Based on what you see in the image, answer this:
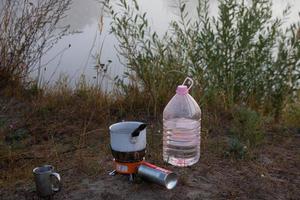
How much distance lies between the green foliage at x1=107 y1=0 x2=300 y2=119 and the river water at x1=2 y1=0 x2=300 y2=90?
402 mm

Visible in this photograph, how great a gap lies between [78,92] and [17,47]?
3.09 feet

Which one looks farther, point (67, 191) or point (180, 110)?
point (180, 110)

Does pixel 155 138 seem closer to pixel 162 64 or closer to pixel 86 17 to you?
pixel 162 64

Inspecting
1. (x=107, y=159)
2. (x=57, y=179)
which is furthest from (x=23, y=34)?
(x=57, y=179)

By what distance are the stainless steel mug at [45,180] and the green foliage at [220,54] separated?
142cm

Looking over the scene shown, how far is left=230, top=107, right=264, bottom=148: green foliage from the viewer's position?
3113 mm

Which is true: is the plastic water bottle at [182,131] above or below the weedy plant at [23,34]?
below

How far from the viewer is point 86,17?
230 inches

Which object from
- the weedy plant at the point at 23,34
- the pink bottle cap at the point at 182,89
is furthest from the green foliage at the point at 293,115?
the weedy plant at the point at 23,34

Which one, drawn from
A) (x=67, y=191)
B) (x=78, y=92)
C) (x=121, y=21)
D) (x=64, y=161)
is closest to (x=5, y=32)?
(x=78, y=92)

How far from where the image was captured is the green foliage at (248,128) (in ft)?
10.2

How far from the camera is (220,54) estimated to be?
3822 millimetres

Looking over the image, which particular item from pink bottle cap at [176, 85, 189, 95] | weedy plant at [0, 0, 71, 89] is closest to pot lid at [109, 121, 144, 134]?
pink bottle cap at [176, 85, 189, 95]

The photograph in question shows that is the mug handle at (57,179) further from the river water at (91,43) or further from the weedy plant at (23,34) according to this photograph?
the weedy plant at (23,34)
